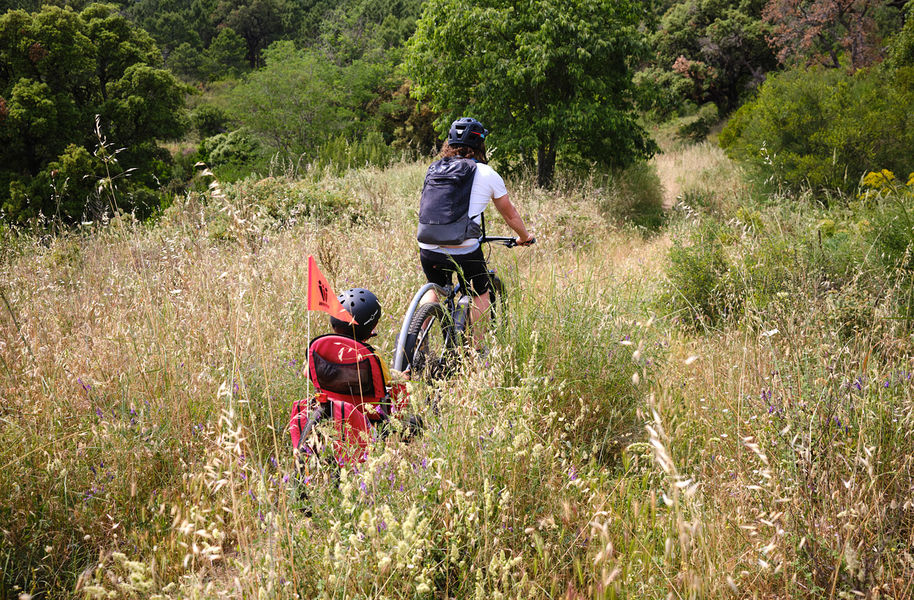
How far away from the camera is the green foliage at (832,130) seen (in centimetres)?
930

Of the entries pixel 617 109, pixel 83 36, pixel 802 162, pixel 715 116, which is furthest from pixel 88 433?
pixel 715 116

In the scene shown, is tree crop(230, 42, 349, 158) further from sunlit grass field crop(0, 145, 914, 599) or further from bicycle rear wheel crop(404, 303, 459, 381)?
bicycle rear wheel crop(404, 303, 459, 381)

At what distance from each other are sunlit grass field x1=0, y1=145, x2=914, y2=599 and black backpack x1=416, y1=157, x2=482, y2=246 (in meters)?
0.66

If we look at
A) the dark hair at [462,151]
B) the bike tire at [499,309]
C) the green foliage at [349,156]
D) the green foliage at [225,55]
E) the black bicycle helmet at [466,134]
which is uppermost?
the green foliage at [225,55]

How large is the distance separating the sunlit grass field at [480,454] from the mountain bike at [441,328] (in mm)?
281

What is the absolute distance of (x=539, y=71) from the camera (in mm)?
10891

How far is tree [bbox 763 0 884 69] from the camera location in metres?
18.0

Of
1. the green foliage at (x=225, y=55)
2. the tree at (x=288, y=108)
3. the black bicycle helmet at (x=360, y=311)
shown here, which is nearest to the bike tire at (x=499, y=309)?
the black bicycle helmet at (x=360, y=311)

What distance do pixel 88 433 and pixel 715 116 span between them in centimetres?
2687

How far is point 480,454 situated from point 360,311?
3.39ft

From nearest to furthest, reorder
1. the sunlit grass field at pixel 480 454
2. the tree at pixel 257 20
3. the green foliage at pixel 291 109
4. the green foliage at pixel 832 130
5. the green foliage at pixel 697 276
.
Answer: the sunlit grass field at pixel 480 454 < the green foliage at pixel 697 276 < the green foliage at pixel 832 130 < the green foliage at pixel 291 109 < the tree at pixel 257 20

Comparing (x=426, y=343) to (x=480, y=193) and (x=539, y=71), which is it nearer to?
(x=480, y=193)

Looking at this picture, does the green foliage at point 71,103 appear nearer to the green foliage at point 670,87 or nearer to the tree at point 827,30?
the green foliage at point 670,87

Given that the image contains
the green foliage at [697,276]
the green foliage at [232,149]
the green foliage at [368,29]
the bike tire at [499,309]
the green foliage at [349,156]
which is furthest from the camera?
the green foliage at [368,29]
